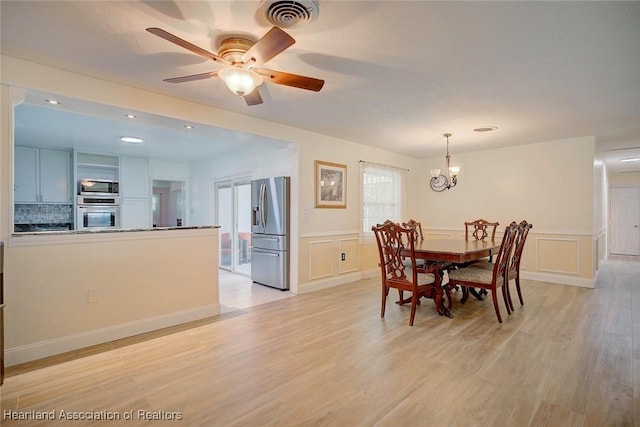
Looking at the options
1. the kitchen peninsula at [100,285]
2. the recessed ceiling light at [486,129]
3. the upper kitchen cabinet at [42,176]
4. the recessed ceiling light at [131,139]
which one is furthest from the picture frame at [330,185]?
the upper kitchen cabinet at [42,176]

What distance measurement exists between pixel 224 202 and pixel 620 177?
10.7 metres

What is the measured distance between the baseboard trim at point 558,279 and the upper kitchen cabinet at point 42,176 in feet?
27.0

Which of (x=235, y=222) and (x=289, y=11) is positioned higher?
(x=289, y=11)

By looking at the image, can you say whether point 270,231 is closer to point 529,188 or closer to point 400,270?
point 400,270

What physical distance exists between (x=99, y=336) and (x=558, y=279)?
6.35 meters

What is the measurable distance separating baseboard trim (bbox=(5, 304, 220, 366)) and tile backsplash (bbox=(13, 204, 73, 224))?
398 centimetres

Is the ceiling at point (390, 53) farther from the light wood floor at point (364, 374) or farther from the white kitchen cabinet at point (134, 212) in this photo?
the white kitchen cabinet at point (134, 212)

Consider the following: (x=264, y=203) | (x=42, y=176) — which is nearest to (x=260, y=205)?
(x=264, y=203)

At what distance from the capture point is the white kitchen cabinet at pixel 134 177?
615 centimetres

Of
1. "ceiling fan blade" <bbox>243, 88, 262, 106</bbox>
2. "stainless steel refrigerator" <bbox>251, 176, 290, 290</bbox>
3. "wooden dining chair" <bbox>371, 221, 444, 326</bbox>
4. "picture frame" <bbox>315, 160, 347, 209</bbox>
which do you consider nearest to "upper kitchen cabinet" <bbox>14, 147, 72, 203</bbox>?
"stainless steel refrigerator" <bbox>251, 176, 290, 290</bbox>

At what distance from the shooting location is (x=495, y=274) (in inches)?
131

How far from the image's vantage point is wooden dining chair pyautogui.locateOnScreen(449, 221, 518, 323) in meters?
3.32

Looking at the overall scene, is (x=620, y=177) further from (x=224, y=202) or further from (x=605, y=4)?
(x=224, y=202)

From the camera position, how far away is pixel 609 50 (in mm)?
2229
